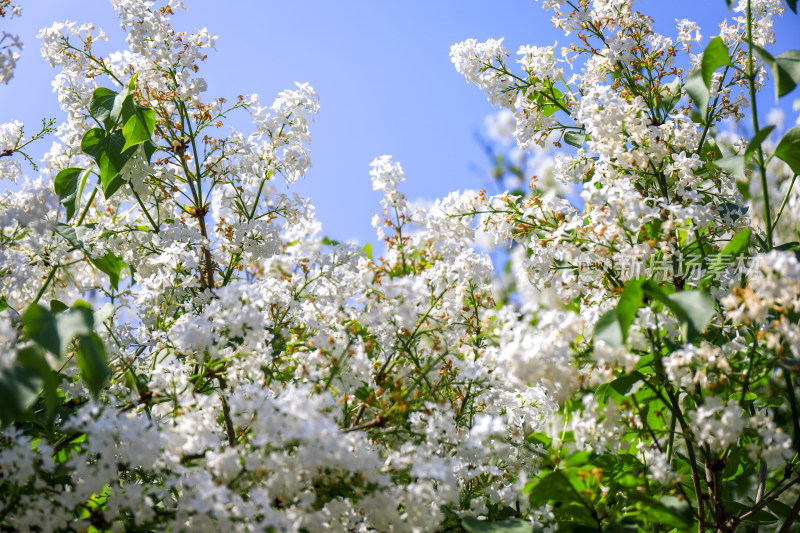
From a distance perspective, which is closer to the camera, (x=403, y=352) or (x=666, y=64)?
(x=403, y=352)

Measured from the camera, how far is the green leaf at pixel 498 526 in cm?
163

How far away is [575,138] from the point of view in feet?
9.52

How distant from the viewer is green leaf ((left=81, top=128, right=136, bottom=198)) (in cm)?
Result: 237

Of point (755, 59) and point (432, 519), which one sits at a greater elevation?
point (755, 59)

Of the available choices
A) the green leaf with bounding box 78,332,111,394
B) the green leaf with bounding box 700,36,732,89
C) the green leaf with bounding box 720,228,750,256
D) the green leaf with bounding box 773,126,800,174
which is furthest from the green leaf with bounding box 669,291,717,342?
the green leaf with bounding box 78,332,111,394

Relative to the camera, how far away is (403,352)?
1986 millimetres

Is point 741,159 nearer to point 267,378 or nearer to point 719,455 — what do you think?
point 719,455

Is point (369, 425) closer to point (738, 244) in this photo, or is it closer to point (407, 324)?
point (407, 324)

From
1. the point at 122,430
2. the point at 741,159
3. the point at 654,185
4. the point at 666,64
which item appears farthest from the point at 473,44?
the point at 122,430

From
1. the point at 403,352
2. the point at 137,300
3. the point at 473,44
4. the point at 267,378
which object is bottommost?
the point at 267,378

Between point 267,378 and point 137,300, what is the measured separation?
0.62 m

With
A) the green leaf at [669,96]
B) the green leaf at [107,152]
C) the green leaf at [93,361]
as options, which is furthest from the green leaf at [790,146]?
the green leaf at [107,152]

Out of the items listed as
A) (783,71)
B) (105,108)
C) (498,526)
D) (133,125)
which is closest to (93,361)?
(498,526)

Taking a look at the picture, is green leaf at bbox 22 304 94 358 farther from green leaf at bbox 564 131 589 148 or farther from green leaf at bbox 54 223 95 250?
green leaf at bbox 564 131 589 148
